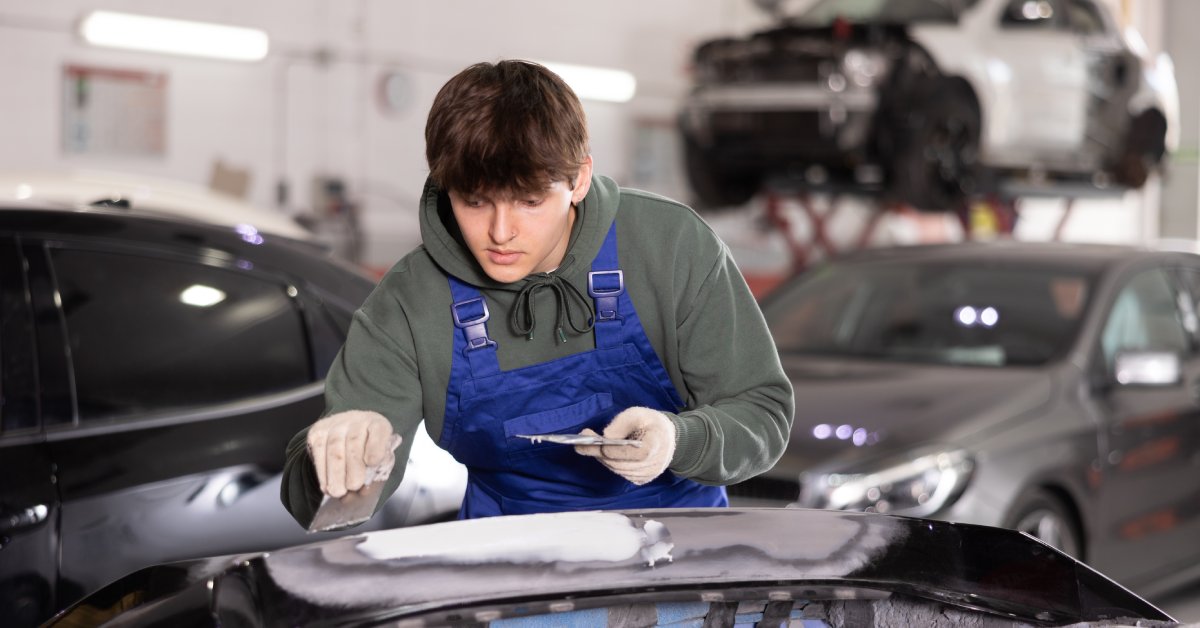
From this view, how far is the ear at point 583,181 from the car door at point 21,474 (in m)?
1.02

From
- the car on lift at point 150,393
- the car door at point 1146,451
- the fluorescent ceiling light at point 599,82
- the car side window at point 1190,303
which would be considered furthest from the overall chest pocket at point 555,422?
the fluorescent ceiling light at point 599,82

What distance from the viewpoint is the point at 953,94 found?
27.1 feet

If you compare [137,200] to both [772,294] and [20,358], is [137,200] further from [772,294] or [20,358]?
[772,294]

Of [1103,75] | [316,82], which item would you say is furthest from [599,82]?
[1103,75]

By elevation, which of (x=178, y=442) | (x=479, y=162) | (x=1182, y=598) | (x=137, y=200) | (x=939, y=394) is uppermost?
(x=479, y=162)

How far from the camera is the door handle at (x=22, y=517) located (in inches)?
84.7

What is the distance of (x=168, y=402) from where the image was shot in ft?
8.01

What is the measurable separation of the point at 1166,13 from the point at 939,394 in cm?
1426

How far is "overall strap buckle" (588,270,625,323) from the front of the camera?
187cm

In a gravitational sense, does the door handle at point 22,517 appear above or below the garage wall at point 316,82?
below

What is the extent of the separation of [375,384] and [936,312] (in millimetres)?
3240

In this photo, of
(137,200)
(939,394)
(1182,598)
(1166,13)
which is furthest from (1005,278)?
(1166,13)

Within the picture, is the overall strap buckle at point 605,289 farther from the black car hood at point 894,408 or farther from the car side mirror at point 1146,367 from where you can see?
the car side mirror at point 1146,367

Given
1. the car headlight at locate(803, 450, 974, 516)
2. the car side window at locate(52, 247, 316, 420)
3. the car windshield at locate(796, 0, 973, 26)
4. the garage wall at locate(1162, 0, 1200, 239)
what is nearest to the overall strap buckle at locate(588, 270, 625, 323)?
the car side window at locate(52, 247, 316, 420)
